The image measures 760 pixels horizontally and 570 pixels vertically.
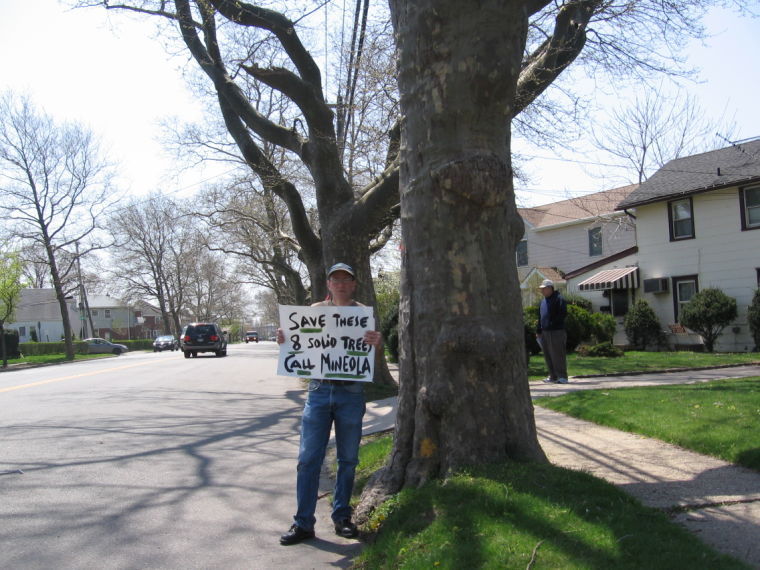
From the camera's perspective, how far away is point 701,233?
2167cm

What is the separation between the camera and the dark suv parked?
110 ft

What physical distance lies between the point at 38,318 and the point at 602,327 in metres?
69.3

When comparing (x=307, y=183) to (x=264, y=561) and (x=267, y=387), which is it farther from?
(x=264, y=561)

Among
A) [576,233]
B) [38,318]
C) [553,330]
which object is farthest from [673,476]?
[38,318]

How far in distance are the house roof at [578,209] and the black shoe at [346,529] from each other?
2562 centimetres

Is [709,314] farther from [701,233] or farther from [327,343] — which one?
[327,343]

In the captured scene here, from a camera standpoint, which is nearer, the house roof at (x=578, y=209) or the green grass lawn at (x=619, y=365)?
the green grass lawn at (x=619, y=365)

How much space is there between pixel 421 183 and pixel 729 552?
3046 millimetres

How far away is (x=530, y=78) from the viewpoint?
34.6ft

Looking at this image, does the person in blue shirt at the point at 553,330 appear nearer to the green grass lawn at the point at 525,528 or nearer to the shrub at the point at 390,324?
the shrub at the point at 390,324

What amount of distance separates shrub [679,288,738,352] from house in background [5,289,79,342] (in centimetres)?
6660

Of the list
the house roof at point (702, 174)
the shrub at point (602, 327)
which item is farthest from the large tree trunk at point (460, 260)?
the house roof at point (702, 174)

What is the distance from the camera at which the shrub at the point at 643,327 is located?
22.6 m

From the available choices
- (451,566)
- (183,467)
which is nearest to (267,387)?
(183,467)
